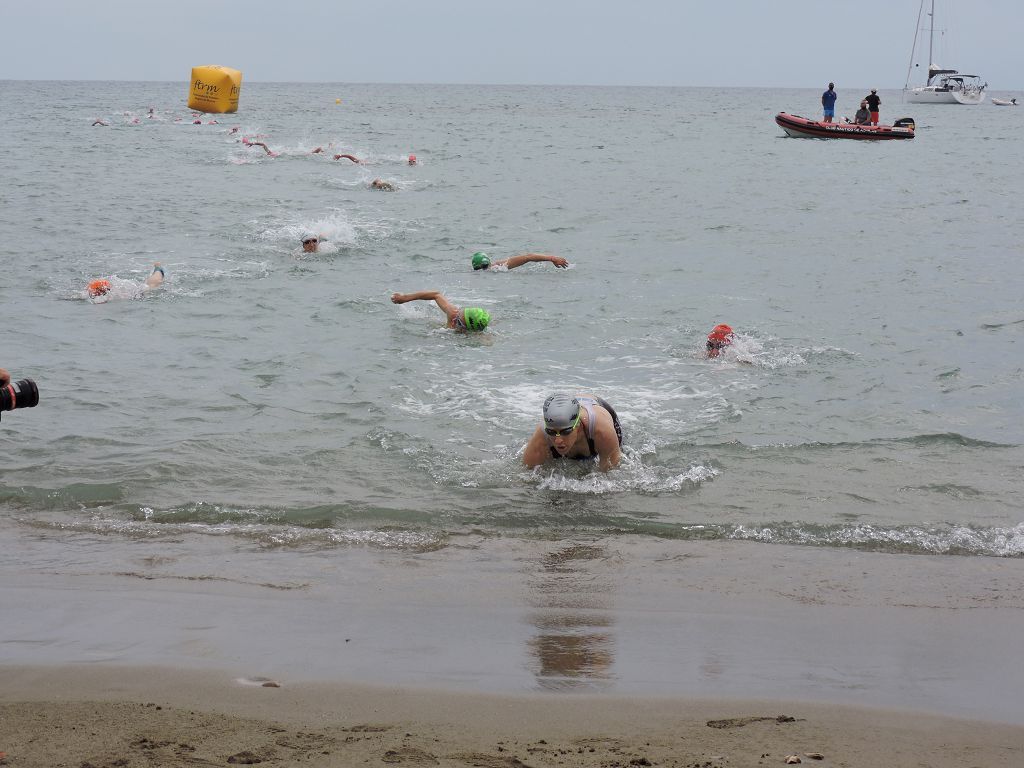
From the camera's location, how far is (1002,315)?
530 inches

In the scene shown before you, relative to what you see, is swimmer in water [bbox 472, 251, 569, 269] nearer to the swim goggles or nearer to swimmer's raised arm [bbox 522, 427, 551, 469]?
swimmer's raised arm [bbox 522, 427, 551, 469]

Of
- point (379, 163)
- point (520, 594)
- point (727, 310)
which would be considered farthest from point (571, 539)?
point (379, 163)

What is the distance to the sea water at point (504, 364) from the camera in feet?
23.1

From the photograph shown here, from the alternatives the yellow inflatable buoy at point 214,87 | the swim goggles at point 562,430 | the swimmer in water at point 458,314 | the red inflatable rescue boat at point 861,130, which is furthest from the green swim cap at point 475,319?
the red inflatable rescue boat at point 861,130

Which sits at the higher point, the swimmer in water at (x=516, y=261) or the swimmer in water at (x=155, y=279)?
the swimmer in water at (x=516, y=261)

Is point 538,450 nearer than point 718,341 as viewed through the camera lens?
Yes

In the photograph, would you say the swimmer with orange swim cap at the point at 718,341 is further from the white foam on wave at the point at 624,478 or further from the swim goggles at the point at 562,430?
the swim goggles at the point at 562,430

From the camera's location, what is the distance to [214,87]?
1734 centimetres

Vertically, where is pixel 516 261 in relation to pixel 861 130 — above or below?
below

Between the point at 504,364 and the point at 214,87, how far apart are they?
9.47 meters

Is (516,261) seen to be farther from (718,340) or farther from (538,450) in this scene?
(538,450)

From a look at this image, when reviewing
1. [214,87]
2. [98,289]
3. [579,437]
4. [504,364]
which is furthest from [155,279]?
[579,437]

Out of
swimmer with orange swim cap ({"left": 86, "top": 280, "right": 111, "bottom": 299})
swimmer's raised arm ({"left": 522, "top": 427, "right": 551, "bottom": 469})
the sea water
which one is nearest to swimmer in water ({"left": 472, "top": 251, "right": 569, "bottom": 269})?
the sea water

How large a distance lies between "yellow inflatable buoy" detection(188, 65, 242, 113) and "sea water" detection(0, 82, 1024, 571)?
2558mm
